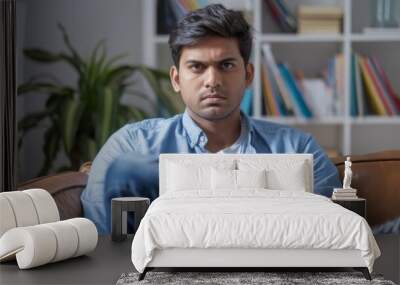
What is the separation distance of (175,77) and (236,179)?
924mm

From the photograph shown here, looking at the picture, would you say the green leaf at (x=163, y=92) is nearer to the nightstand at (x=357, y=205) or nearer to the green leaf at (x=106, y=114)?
the green leaf at (x=106, y=114)

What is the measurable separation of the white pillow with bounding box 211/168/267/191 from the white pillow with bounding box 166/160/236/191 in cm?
5

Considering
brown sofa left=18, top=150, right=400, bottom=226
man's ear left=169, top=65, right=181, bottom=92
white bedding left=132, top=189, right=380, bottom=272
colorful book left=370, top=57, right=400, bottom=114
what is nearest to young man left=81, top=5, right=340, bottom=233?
man's ear left=169, top=65, right=181, bottom=92

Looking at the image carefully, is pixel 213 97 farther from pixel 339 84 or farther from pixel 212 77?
pixel 339 84

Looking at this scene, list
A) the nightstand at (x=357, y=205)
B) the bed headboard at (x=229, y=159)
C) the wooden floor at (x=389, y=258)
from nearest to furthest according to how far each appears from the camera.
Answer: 1. the wooden floor at (x=389, y=258)
2. the nightstand at (x=357, y=205)
3. the bed headboard at (x=229, y=159)

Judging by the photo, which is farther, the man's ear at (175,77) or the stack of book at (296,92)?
the stack of book at (296,92)

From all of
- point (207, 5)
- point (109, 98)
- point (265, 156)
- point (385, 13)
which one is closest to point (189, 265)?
point (265, 156)

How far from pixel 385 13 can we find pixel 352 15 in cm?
26

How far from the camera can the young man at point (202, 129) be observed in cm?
480

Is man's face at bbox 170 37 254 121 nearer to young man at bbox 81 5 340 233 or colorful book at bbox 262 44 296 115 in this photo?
young man at bbox 81 5 340 233

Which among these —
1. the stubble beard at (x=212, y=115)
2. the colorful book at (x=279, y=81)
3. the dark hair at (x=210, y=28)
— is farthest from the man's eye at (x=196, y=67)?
the colorful book at (x=279, y=81)

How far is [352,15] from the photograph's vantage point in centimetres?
545

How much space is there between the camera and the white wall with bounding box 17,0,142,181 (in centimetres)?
550

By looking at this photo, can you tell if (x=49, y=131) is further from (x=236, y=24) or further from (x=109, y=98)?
(x=236, y=24)
